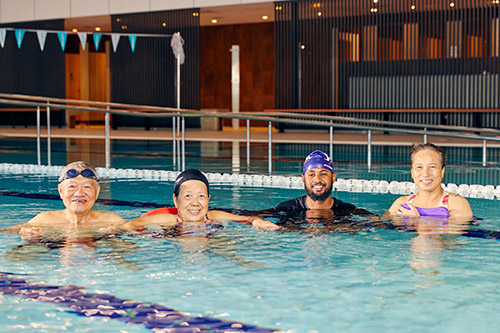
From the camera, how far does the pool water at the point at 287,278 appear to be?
3.33 metres

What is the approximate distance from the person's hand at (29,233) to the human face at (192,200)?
3.34 ft

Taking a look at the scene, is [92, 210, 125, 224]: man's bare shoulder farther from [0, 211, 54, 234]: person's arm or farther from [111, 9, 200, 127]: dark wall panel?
[111, 9, 200, 127]: dark wall panel

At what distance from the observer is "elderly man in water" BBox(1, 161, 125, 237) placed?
4793mm

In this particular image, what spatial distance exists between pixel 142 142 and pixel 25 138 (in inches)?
156

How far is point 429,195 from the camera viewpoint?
211 inches

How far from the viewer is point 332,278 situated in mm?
4121

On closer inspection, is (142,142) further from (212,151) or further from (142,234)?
(142,234)

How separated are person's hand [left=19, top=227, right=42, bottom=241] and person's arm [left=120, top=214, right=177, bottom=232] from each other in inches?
23.5

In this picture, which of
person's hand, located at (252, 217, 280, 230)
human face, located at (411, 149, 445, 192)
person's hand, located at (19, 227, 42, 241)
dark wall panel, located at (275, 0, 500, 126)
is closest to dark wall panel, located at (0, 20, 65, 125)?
dark wall panel, located at (275, 0, 500, 126)

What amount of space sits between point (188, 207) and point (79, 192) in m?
0.76

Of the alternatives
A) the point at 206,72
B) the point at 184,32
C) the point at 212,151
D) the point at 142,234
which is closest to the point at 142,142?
the point at 212,151

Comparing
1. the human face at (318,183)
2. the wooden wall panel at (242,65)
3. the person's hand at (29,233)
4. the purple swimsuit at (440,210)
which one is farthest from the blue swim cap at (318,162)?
the wooden wall panel at (242,65)

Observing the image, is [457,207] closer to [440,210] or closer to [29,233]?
[440,210]

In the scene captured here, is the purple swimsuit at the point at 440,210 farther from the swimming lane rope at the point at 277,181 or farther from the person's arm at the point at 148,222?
the swimming lane rope at the point at 277,181
